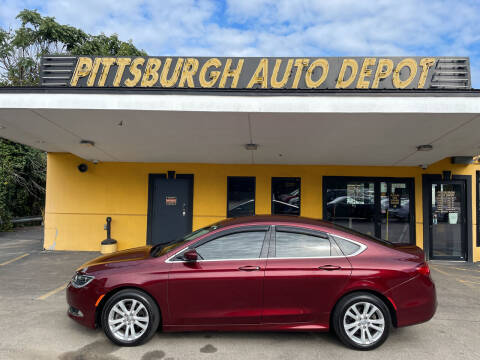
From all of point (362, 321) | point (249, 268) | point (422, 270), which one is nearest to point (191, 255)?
point (249, 268)

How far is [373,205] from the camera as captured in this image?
8523 millimetres

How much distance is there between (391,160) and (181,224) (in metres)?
5.99

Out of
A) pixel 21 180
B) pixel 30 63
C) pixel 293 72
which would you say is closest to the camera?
pixel 293 72

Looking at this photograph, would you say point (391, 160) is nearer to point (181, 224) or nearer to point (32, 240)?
point (181, 224)

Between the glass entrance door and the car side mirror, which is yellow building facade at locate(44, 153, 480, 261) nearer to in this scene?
the glass entrance door

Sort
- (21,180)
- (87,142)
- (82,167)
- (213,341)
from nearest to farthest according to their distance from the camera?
1. (213,341)
2. (87,142)
3. (82,167)
4. (21,180)

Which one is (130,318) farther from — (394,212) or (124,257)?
(394,212)

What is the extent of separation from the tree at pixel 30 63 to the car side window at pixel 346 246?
1474cm

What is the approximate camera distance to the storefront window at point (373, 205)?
848 cm

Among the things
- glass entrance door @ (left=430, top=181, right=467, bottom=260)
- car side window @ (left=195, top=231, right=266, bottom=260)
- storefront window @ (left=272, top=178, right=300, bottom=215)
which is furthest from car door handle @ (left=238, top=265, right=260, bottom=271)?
glass entrance door @ (left=430, top=181, right=467, bottom=260)

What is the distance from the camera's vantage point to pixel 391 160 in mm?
7875

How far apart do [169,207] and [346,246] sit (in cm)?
618

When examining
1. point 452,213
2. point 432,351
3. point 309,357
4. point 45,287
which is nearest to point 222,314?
point 309,357

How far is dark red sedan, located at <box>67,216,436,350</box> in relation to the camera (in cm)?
334
